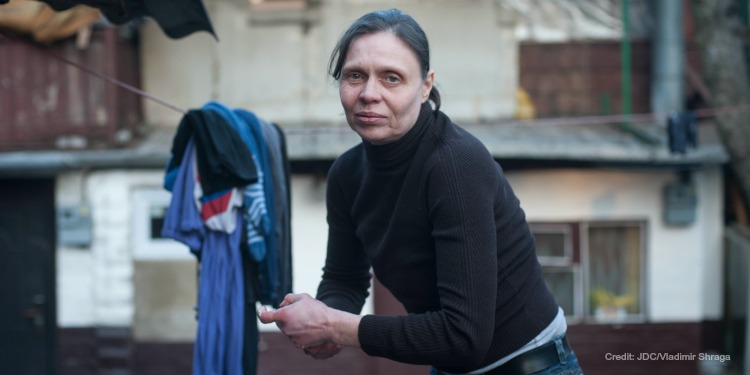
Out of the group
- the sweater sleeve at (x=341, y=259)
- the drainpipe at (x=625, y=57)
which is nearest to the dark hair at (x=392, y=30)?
the sweater sleeve at (x=341, y=259)

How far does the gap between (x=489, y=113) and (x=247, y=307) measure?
19.0 feet

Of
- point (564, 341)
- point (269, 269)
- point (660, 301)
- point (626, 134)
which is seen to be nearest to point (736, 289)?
point (660, 301)

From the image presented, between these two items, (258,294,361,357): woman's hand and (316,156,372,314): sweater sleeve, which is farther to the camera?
(316,156,372,314): sweater sleeve

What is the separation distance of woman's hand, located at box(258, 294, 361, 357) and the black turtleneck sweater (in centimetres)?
3

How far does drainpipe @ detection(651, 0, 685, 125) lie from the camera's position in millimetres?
9102

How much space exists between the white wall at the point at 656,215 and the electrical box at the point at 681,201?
116 mm

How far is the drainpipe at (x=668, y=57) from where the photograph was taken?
9102 mm

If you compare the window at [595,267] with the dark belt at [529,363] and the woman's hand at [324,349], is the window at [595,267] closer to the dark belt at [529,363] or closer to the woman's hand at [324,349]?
the dark belt at [529,363]

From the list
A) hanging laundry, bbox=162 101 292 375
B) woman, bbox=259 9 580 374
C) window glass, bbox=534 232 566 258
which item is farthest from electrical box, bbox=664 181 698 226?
woman, bbox=259 9 580 374

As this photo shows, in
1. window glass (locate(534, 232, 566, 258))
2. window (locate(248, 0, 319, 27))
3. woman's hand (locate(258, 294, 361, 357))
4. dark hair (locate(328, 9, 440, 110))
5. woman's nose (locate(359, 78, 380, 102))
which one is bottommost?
window glass (locate(534, 232, 566, 258))

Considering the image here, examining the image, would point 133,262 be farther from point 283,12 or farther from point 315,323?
point 315,323

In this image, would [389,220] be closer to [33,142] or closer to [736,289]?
[33,142]

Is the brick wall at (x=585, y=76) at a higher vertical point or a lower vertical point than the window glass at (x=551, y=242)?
higher

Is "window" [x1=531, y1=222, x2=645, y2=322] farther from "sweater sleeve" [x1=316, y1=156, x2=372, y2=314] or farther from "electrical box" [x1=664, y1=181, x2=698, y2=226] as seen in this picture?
"sweater sleeve" [x1=316, y1=156, x2=372, y2=314]
